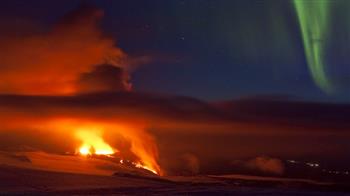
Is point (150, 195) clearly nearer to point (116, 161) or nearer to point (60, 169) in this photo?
point (60, 169)

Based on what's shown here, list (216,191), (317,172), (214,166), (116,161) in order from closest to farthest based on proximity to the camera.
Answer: (216,191) < (116,161) < (317,172) < (214,166)

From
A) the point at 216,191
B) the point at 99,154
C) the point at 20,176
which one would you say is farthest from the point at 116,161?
the point at 216,191

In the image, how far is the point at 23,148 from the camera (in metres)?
90.8

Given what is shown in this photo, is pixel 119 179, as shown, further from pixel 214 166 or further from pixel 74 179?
pixel 214 166

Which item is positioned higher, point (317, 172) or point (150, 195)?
point (317, 172)

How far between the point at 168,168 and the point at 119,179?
140ft

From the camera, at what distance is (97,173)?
72500 millimetres

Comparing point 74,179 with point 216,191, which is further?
point 74,179

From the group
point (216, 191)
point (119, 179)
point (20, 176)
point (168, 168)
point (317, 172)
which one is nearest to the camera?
point (216, 191)

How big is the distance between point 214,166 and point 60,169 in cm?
6806

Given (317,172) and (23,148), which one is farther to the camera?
(317,172)

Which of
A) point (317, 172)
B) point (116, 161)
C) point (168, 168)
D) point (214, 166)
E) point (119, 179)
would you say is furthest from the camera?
point (214, 166)

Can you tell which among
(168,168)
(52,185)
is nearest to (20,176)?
(52,185)

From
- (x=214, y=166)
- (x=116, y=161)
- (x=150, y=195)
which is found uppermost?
(x=214, y=166)
